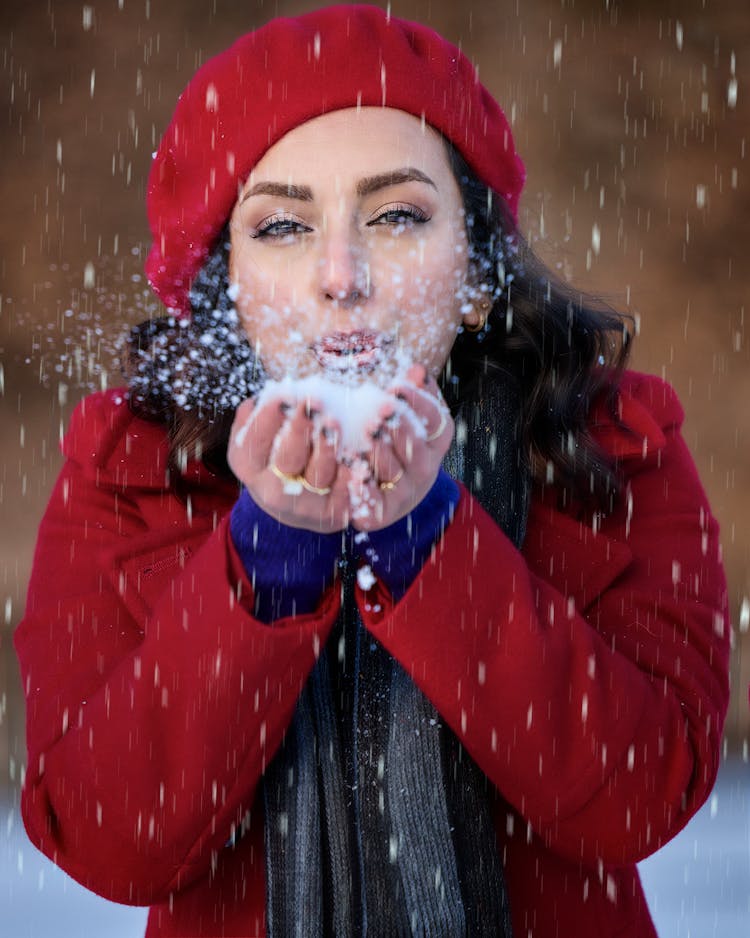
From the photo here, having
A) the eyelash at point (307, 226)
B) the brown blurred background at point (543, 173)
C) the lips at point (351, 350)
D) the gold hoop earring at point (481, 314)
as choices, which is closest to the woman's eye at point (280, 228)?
the eyelash at point (307, 226)

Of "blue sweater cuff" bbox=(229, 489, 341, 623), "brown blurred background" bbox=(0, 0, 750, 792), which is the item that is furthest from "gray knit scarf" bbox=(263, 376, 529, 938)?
"brown blurred background" bbox=(0, 0, 750, 792)

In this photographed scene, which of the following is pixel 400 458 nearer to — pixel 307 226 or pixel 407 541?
pixel 407 541

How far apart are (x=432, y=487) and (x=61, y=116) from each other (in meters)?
1.79

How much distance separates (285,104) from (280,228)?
0.37ft

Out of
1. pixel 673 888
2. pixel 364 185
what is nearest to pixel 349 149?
pixel 364 185

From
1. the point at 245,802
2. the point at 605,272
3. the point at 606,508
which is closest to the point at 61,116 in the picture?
the point at 605,272

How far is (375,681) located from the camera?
1.14 metres

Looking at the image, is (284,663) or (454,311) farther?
(454,311)

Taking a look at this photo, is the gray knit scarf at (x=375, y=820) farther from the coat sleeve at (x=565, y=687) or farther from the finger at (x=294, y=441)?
the finger at (x=294, y=441)

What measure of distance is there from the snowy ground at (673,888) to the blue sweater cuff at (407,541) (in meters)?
1.18

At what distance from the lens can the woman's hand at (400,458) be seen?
86 cm

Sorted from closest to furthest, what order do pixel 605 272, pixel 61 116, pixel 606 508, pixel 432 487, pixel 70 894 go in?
pixel 432 487, pixel 606 508, pixel 70 894, pixel 61 116, pixel 605 272

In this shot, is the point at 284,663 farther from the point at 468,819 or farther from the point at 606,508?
the point at 606,508

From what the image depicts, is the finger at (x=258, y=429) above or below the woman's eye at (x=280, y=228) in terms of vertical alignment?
below
